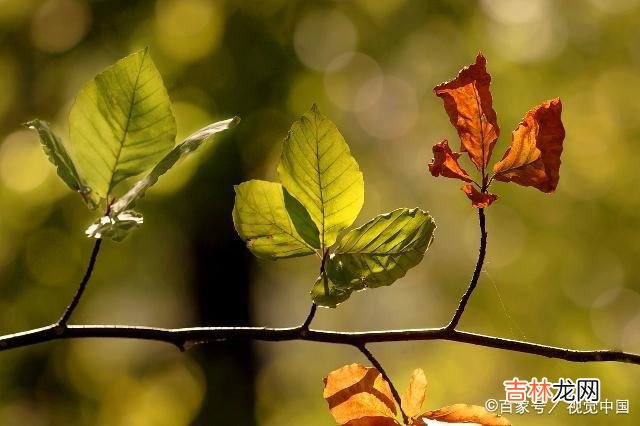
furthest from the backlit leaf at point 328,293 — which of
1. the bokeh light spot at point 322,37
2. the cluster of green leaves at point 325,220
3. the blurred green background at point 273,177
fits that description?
the bokeh light spot at point 322,37

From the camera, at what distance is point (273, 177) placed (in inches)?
149

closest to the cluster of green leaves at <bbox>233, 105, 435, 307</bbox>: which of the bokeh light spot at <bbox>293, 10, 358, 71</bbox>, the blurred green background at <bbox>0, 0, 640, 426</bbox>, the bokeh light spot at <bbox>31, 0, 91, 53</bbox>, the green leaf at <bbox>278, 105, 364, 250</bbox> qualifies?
the green leaf at <bbox>278, 105, 364, 250</bbox>

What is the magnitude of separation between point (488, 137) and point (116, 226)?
6.5 inches

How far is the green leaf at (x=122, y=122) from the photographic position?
319 millimetres

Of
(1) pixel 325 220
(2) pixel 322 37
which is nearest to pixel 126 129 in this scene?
(1) pixel 325 220

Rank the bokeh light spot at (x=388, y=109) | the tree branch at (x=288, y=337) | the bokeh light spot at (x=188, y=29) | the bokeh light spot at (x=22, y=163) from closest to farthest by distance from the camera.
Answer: the tree branch at (x=288, y=337) < the bokeh light spot at (x=22, y=163) < the bokeh light spot at (x=188, y=29) < the bokeh light spot at (x=388, y=109)

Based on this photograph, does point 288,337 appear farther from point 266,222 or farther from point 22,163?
point 22,163

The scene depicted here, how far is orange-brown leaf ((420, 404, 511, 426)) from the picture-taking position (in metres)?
0.28

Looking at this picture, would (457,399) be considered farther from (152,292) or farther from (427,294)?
(152,292)

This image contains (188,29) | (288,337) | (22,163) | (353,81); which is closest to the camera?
(288,337)

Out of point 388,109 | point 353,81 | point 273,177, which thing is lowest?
point 273,177

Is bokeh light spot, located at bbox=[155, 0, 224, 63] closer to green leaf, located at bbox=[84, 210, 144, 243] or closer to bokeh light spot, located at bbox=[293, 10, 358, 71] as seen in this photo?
bokeh light spot, located at bbox=[293, 10, 358, 71]

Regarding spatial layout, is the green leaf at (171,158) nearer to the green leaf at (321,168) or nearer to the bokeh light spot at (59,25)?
the green leaf at (321,168)

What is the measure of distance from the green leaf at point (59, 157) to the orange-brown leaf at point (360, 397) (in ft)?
0.48
